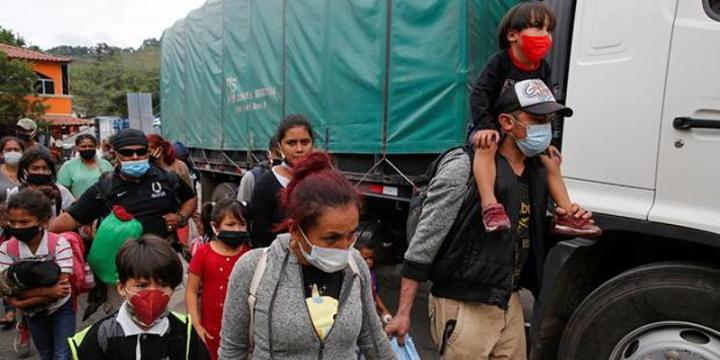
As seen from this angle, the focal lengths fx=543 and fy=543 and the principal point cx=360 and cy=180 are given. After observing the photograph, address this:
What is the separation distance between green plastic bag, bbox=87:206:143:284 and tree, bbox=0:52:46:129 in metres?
25.8

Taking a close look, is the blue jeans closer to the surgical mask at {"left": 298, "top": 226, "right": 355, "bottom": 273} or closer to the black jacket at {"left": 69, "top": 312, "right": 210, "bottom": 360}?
the black jacket at {"left": 69, "top": 312, "right": 210, "bottom": 360}

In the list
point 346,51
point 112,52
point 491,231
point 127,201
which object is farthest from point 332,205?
point 112,52

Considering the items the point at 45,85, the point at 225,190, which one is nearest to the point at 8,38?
the point at 45,85

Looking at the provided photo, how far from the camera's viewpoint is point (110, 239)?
3021 mm

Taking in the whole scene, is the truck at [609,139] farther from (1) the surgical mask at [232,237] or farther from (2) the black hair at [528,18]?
(1) the surgical mask at [232,237]

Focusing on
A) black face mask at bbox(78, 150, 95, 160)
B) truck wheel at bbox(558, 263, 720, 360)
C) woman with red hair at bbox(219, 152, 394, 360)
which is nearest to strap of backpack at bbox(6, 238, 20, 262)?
woman with red hair at bbox(219, 152, 394, 360)

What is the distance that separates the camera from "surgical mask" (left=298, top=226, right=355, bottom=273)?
4.91 feet

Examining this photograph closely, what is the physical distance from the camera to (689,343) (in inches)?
83.2

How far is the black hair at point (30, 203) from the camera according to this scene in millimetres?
2686

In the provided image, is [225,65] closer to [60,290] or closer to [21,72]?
[60,290]

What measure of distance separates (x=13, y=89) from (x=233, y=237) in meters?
27.2

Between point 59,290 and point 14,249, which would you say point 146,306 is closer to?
point 59,290

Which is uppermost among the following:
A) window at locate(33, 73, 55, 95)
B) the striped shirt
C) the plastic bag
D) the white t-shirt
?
window at locate(33, 73, 55, 95)

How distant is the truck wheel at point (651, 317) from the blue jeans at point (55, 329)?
8.25 feet
